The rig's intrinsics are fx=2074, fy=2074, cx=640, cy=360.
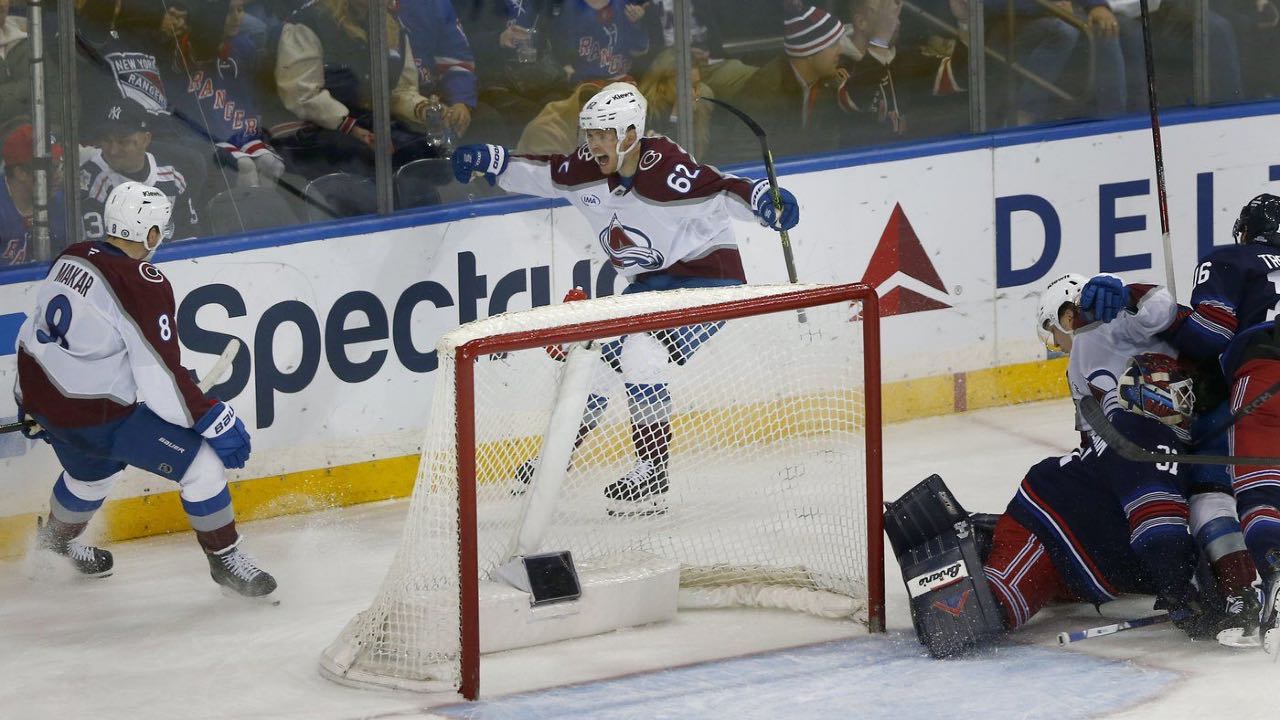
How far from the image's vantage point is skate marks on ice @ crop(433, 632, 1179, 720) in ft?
13.7

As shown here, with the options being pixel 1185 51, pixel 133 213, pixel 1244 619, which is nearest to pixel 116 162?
pixel 133 213

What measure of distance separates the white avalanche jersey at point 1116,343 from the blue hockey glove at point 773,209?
1.03 meters

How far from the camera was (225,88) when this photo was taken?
575 cm

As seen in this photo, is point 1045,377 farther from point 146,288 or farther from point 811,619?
point 146,288

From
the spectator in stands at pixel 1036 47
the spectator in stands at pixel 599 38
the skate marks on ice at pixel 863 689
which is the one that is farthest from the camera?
the spectator in stands at pixel 1036 47

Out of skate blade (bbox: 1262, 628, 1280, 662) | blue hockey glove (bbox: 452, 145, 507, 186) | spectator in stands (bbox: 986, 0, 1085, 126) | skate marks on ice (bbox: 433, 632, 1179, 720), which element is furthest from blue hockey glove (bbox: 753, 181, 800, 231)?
skate blade (bbox: 1262, 628, 1280, 662)

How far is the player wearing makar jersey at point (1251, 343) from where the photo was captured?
439cm

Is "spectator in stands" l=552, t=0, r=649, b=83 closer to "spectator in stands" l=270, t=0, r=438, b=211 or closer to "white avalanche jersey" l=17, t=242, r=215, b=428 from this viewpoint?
"spectator in stands" l=270, t=0, r=438, b=211

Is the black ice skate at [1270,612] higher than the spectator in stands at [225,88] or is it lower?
lower

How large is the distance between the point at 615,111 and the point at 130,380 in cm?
149

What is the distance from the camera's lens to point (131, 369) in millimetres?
4969

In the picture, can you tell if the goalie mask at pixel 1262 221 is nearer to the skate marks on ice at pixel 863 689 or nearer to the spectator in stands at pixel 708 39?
the skate marks on ice at pixel 863 689

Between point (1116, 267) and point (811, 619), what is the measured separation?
8.81 feet

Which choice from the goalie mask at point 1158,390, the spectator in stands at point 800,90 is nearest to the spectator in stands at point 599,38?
the spectator in stands at point 800,90
